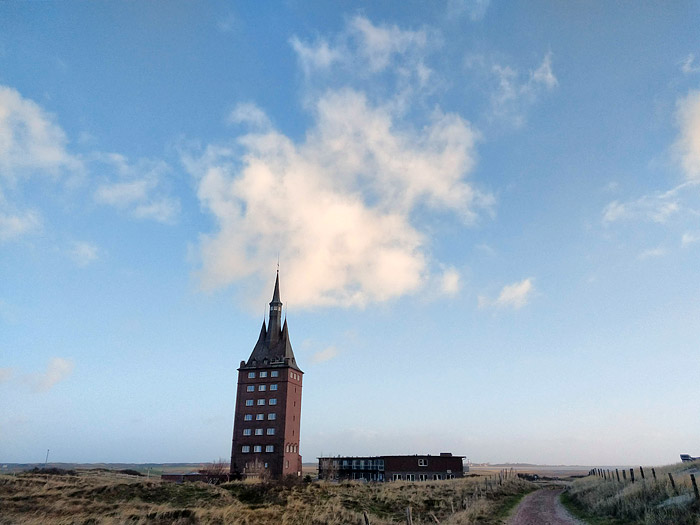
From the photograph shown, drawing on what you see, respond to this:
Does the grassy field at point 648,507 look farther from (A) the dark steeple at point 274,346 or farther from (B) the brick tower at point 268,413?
(A) the dark steeple at point 274,346

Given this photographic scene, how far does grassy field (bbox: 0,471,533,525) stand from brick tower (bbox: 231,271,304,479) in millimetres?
30422

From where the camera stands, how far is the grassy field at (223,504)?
30219 mm

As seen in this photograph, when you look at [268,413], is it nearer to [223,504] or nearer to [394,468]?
[394,468]

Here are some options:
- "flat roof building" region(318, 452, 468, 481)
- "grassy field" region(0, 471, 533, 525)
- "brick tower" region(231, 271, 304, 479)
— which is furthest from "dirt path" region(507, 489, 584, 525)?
"flat roof building" region(318, 452, 468, 481)

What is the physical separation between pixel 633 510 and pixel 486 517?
28.3 feet

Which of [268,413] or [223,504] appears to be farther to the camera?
[268,413]

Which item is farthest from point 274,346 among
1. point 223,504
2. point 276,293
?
point 223,504

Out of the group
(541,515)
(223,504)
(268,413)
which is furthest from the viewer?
(268,413)

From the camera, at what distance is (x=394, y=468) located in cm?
9056

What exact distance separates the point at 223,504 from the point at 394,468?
2329 inches

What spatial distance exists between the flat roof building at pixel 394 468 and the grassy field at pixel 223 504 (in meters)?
43.5

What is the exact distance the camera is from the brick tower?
76938 millimetres

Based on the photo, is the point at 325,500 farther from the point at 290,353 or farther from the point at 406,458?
the point at 406,458

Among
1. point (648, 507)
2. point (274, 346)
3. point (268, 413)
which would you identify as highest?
point (274, 346)
